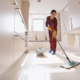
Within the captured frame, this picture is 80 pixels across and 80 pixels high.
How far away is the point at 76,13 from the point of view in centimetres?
256

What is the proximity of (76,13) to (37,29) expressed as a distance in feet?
8.06

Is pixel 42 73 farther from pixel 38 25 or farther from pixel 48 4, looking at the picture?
pixel 38 25

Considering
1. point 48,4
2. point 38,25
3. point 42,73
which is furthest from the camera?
point 38,25

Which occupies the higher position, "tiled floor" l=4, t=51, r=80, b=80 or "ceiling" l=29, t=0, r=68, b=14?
"ceiling" l=29, t=0, r=68, b=14

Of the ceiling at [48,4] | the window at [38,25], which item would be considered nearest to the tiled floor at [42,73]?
the ceiling at [48,4]

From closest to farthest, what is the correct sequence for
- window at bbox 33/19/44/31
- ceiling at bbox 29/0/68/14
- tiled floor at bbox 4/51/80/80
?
tiled floor at bbox 4/51/80/80
ceiling at bbox 29/0/68/14
window at bbox 33/19/44/31

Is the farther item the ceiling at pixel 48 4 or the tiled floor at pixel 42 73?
the ceiling at pixel 48 4

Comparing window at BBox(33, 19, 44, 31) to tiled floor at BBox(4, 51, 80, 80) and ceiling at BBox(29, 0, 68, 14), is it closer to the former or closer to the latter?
ceiling at BBox(29, 0, 68, 14)

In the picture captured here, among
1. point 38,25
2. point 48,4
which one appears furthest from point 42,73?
point 38,25

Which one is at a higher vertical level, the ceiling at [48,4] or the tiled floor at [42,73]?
the ceiling at [48,4]

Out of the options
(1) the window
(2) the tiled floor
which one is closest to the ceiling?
(1) the window


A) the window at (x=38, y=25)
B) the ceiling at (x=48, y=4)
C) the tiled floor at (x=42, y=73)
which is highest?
the ceiling at (x=48, y=4)

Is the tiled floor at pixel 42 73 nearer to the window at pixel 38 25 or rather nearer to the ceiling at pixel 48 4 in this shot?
the ceiling at pixel 48 4

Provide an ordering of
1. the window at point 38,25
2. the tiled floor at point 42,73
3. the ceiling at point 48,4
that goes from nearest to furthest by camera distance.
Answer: the tiled floor at point 42,73
the ceiling at point 48,4
the window at point 38,25
